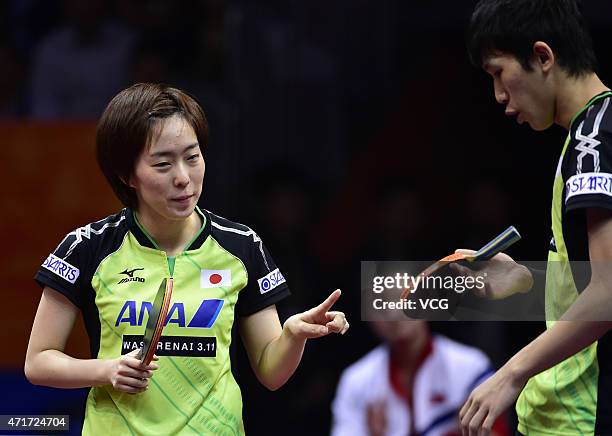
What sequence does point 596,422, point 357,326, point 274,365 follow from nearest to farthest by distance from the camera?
point 596,422, point 274,365, point 357,326

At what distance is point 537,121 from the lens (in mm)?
2766

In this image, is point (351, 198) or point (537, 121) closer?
point (537, 121)

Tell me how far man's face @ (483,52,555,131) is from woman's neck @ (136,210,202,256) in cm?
90

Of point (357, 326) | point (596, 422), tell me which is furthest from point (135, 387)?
point (357, 326)

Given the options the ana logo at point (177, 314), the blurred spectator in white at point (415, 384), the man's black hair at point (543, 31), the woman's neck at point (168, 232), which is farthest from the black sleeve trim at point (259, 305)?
the blurred spectator in white at point (415, 384)

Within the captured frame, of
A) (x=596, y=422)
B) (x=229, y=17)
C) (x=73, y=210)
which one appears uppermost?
(x=229, y=17)

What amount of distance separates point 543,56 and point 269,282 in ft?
3.05

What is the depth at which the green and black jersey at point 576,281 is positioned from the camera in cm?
254

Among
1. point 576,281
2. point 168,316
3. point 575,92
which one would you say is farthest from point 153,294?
point 575,92

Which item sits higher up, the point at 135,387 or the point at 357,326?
the point at 357,326

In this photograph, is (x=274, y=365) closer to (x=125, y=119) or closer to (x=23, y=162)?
(x=125, y=119)

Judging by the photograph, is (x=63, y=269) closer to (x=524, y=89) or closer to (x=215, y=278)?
(x=215, y=278)

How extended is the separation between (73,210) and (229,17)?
1116mm

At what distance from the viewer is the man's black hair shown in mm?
2699
